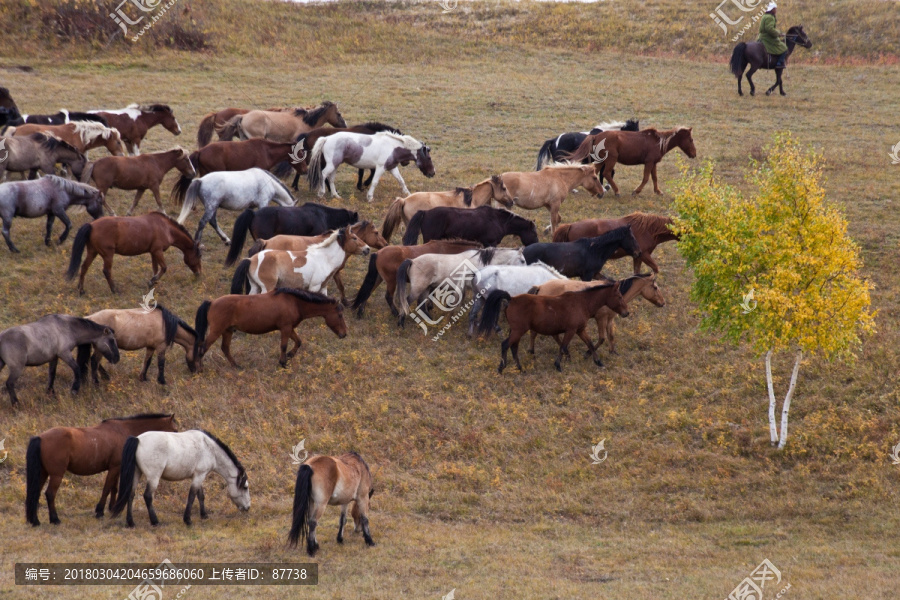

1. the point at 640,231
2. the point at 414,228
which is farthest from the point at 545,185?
the point at 414,228

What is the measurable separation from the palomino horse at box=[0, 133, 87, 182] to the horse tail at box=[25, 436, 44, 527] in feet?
33.4

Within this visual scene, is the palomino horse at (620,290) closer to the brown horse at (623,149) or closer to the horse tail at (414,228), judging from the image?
the horse tail at (414,228)

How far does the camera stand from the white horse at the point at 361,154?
63.4ft

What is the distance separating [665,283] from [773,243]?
5.10 meters

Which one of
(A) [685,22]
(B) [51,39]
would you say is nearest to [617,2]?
(A) [685,22]

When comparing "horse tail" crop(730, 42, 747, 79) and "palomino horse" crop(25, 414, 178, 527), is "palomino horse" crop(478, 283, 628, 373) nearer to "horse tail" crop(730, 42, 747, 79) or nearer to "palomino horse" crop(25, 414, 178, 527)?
"palomino horse" crop(25, 414, 178, 527)

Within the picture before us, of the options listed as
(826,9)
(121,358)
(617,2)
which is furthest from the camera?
(617,2)

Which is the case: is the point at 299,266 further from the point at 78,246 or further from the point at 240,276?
the point at 78,246

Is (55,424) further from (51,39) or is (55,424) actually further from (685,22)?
(685,22)

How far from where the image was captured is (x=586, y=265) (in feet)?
49.6

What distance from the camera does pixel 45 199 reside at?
15.9 metres

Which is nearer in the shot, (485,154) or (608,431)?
(608,431)

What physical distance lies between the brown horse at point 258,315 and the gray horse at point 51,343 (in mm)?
1329

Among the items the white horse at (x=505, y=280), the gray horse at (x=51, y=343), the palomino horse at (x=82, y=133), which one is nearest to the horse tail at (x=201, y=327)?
the gray horse at (x=51, y=343)
